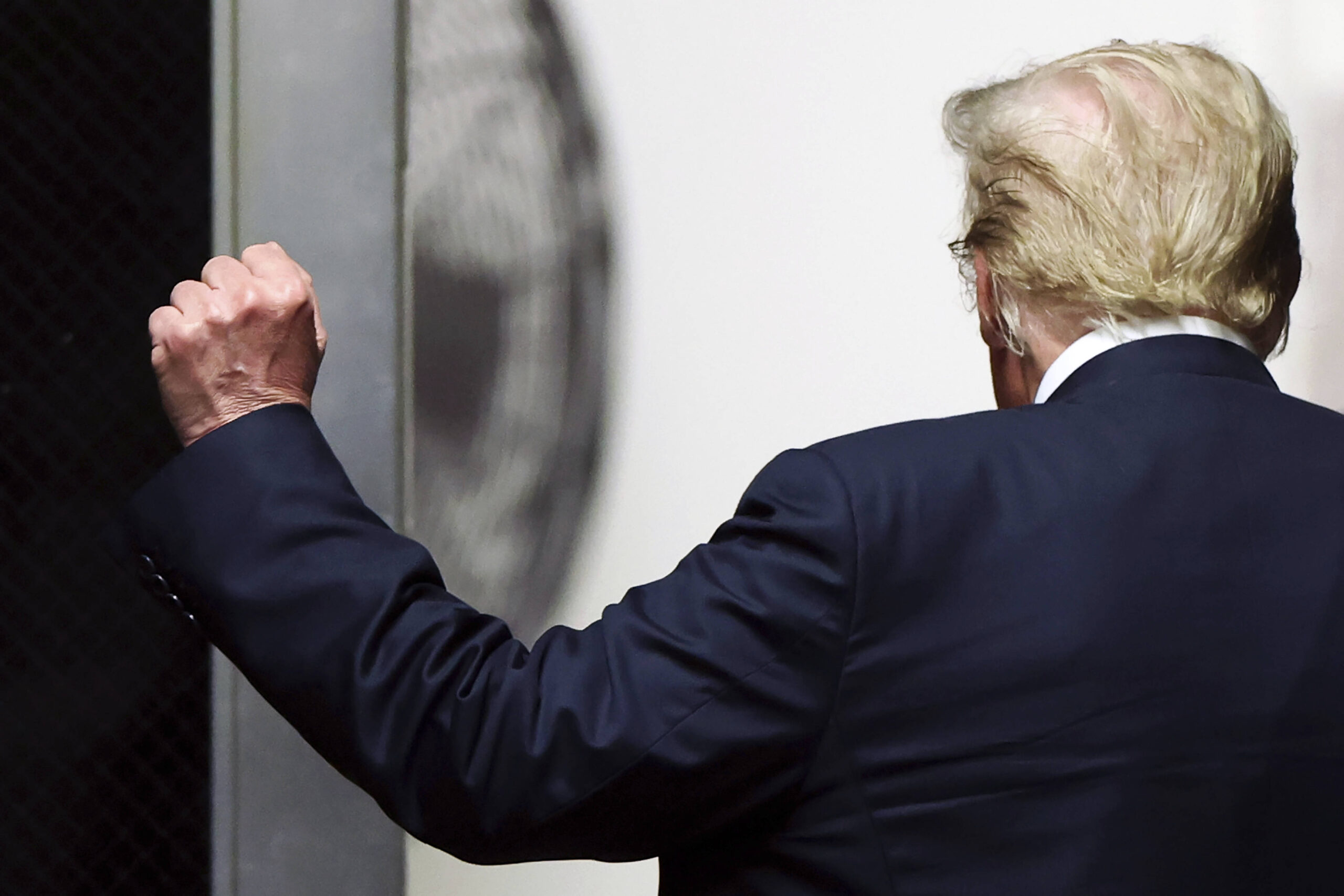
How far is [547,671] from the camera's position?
3.02 ft

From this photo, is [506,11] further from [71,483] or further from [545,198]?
[71,483]

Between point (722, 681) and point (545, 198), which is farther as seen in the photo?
point (545, 198)

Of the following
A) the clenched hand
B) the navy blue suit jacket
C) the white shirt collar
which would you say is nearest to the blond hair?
the white shirt collar

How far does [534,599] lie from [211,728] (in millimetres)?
497

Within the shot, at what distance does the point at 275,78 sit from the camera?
5.10ft

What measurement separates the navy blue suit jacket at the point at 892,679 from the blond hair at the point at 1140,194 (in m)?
0.18

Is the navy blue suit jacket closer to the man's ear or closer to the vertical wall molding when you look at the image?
the man's ear

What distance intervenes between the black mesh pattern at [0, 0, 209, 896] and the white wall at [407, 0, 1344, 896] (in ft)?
1.98

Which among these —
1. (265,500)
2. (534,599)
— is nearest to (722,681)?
(265,500)

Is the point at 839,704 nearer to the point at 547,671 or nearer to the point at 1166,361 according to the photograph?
the point at 547,671

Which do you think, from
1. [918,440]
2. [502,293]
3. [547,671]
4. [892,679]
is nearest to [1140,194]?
[918,440]

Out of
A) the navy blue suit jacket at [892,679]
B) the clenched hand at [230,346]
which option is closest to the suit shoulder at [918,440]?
the navy blue suit jacket at [892,679]

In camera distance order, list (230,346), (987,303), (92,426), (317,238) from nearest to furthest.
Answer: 1. (230,346)
2. (987,303)
3. (317,238)
4. (92,426)

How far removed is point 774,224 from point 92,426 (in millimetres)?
1069
